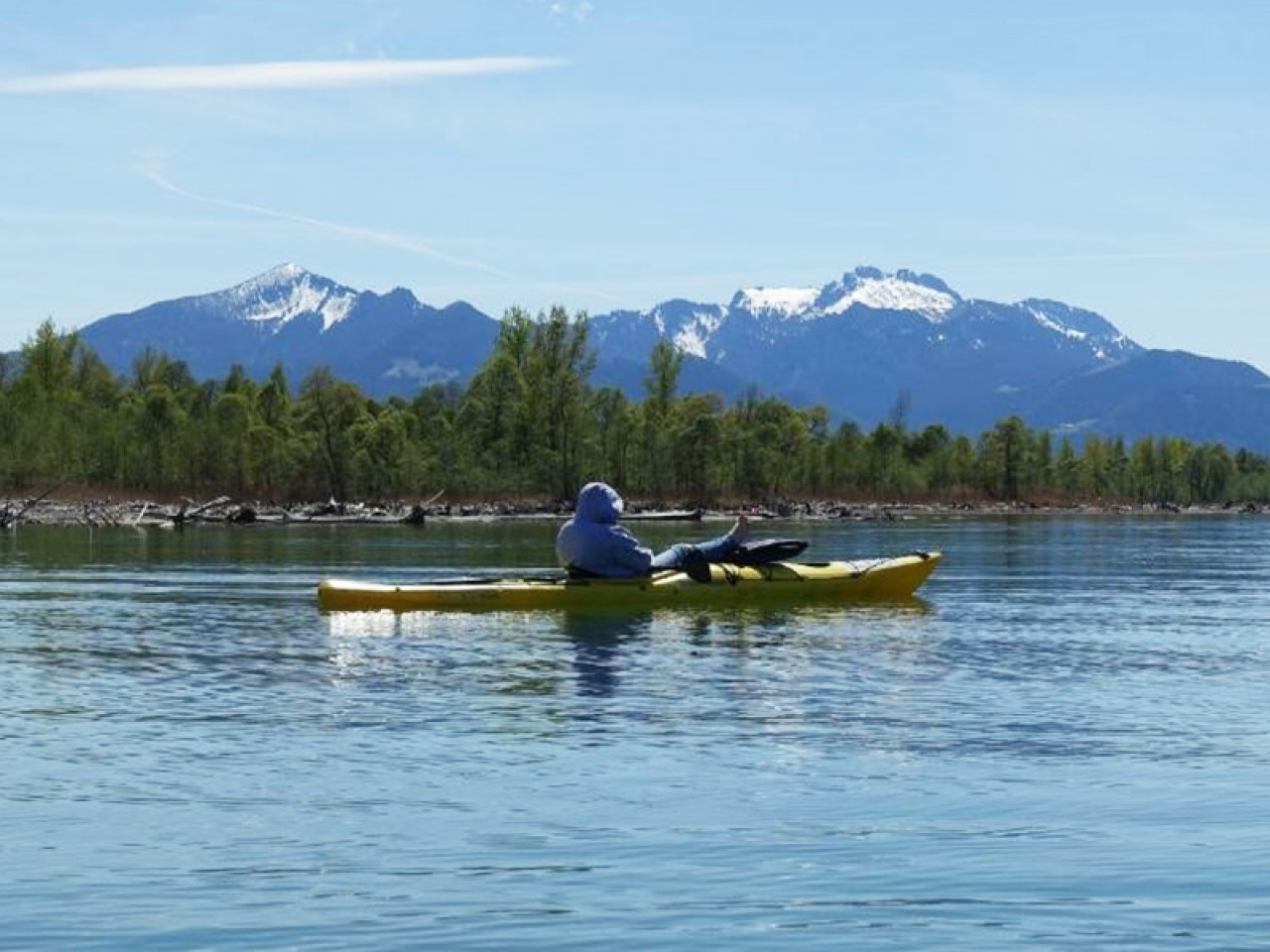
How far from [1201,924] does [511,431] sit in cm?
15049

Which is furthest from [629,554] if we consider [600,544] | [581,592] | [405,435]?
[405,435]

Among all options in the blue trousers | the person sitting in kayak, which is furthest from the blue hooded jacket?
the blue trousers

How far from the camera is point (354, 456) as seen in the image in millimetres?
155625

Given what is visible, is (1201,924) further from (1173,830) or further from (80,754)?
(80,754)

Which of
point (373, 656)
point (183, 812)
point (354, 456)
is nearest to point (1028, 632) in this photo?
point (373, 656)

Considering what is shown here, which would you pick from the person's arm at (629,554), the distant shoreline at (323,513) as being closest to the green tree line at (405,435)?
the distant shoreline at (323,513)

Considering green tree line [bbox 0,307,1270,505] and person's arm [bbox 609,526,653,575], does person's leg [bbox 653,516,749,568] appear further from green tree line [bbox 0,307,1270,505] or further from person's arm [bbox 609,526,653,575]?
green tree line [bbox 0,307,1270,505]

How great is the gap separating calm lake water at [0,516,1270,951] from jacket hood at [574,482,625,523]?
3.37 meters

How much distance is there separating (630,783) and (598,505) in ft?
76.8

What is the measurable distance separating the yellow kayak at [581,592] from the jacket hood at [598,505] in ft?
5.07

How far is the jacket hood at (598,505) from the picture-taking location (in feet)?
146

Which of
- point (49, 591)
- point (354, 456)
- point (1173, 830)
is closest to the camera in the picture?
point (1173, 830)

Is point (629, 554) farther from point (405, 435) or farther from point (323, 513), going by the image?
point (405, 435)

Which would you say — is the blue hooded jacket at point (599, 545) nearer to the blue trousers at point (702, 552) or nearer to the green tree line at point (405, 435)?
the blue trousers at point (702, 552)
